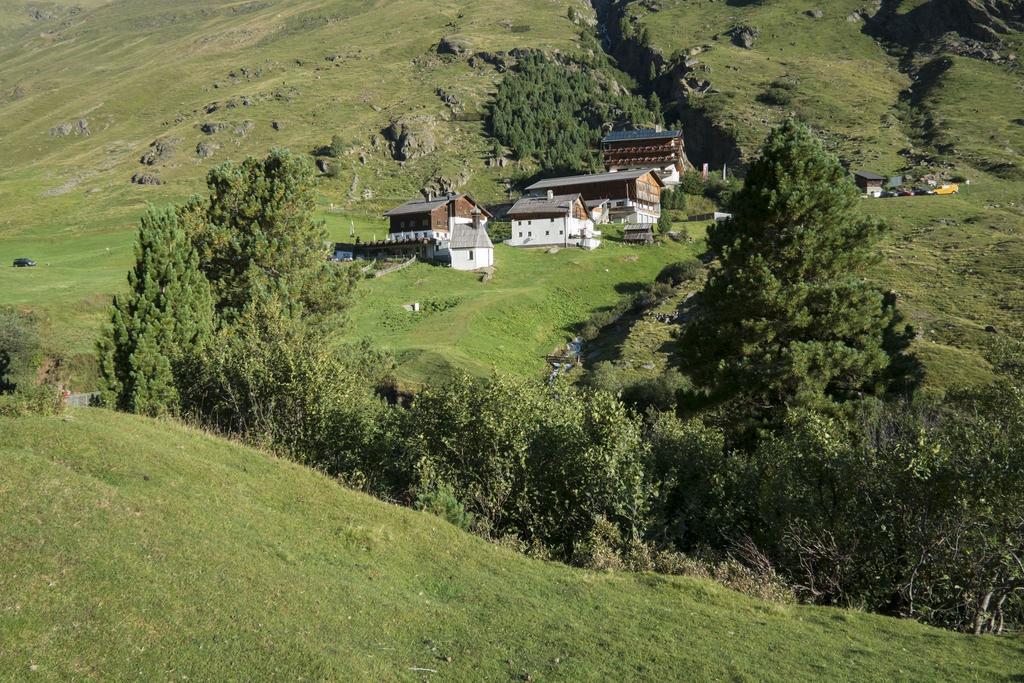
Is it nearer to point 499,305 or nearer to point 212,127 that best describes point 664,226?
point 499,305

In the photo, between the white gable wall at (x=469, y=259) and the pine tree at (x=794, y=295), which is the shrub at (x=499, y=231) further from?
the pine tree at (x=794, y=295)

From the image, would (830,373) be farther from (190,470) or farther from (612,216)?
(612,216)

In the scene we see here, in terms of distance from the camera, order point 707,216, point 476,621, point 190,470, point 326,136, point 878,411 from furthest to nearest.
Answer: point 326,136 < point 707,216 < point 878,411 < point 190,470 < point 476,621

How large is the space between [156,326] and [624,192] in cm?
10190

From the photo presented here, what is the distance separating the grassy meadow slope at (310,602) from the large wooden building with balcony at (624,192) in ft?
355

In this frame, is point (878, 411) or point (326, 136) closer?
point (878, 411)

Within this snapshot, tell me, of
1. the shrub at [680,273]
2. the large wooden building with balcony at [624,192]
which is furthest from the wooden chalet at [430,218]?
the shrub at [680,273]

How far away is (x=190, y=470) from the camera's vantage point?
18.4 meters

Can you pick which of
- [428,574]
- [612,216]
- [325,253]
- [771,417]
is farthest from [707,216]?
[428,574]

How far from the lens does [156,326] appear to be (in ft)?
108

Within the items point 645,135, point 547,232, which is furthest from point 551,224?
point 645,135

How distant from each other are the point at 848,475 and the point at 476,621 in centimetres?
1162

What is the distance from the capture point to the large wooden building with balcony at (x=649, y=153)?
157 meters

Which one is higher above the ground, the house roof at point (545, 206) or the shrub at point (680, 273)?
the house roof at point (545, 206)
